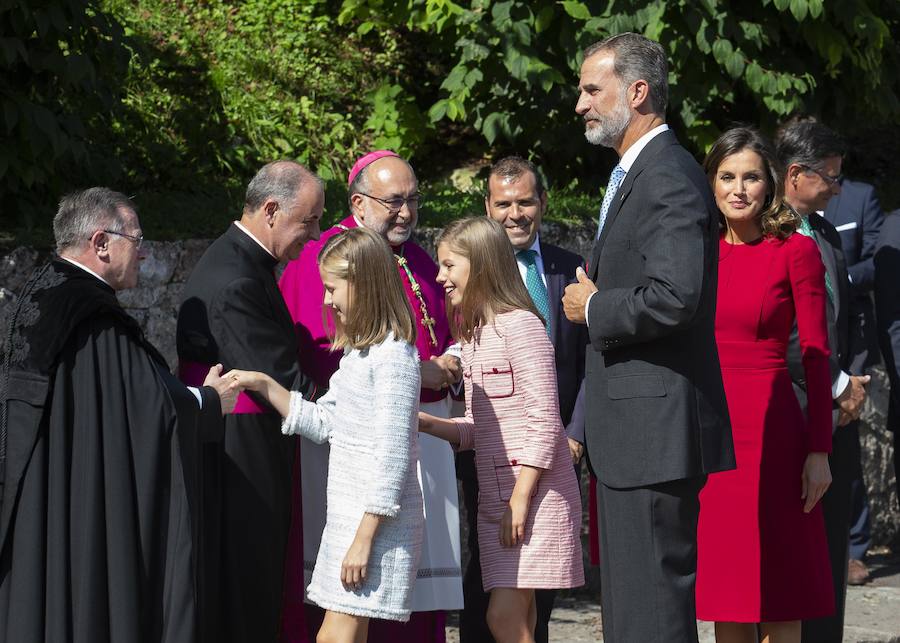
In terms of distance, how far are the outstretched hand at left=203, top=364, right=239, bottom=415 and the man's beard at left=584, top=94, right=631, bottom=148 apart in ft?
4.87

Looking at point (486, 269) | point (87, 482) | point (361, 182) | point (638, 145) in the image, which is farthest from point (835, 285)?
point (87, 482)

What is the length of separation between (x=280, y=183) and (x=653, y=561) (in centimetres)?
203

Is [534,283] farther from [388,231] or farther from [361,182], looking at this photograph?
[361,182]

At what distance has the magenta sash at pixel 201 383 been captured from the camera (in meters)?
5.04

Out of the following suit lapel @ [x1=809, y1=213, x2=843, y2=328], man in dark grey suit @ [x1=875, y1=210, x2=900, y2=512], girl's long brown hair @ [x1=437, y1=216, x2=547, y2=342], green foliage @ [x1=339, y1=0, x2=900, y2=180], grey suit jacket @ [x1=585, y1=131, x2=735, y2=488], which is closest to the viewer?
grey suit jacket @ [x1=585, y1=131, x2=735, y2=488]

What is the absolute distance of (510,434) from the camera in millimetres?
4762

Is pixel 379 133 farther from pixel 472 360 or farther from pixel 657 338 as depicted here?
pixel 657 338

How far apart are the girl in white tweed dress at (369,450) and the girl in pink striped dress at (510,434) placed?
1.45ft

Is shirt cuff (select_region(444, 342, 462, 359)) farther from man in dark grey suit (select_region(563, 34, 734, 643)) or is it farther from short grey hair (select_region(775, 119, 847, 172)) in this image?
short grey hair (select_region(775, 119, 847, 172))

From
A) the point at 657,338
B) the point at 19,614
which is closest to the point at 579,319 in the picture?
the point at 657,338

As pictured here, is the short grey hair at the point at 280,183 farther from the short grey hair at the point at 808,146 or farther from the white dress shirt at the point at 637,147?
the short grey hair at the point at 808,146

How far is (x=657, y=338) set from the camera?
4133 millimetres

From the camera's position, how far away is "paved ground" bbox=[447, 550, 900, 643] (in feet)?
21.3

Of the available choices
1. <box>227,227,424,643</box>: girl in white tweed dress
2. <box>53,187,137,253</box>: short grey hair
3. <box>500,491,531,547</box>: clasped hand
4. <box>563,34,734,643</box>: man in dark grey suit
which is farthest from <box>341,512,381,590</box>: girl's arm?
<box>53,187,137,253</box>: short grey hair
